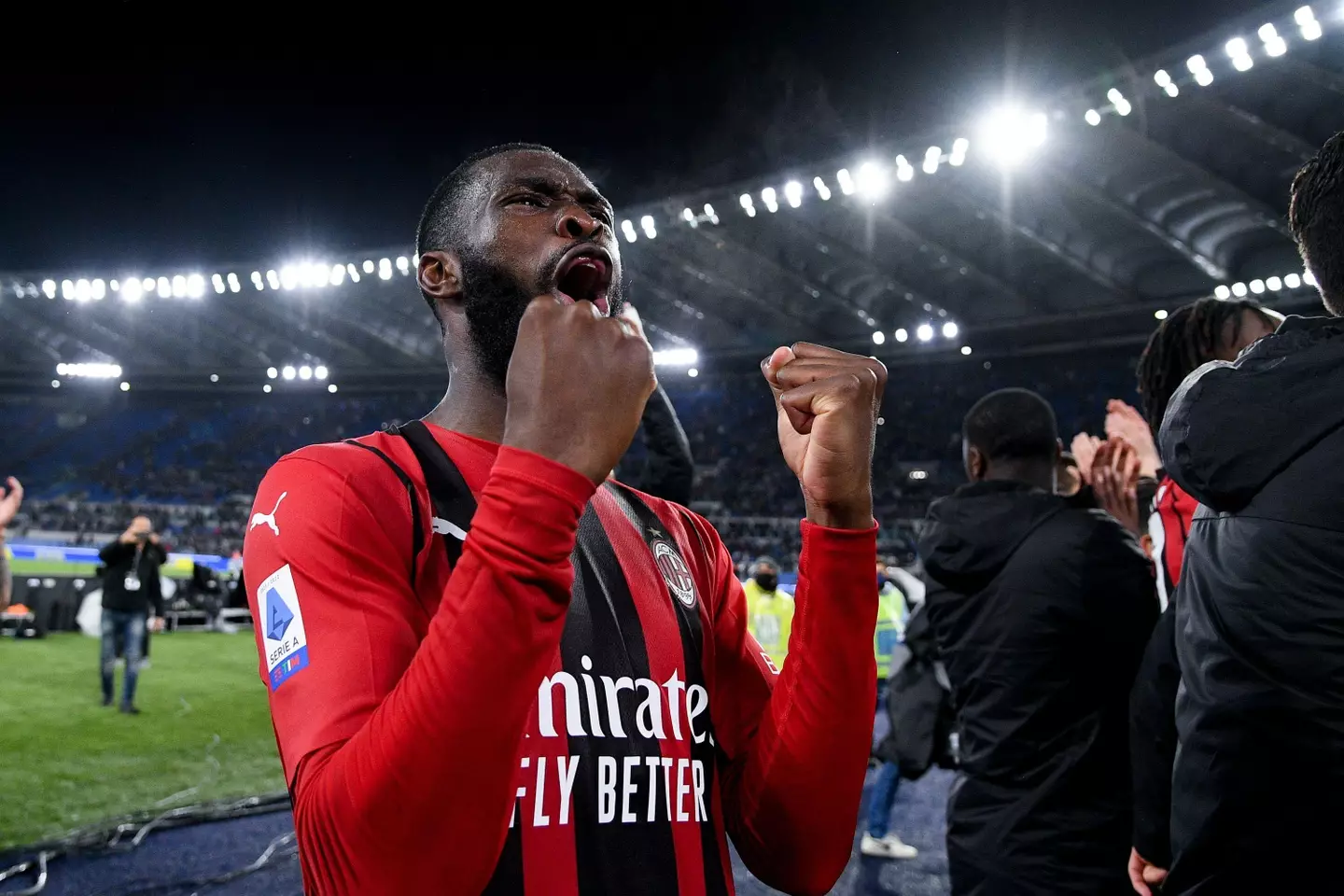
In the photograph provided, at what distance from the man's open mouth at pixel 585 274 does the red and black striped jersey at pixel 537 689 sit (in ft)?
0.95

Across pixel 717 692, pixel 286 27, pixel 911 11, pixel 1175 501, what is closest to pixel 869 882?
pixel 1175 501

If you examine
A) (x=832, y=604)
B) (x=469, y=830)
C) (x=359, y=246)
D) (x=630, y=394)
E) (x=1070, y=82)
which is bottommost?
(x=469, y=830)

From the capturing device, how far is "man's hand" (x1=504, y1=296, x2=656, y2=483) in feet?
2.75

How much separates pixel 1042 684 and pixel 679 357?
25722 mm

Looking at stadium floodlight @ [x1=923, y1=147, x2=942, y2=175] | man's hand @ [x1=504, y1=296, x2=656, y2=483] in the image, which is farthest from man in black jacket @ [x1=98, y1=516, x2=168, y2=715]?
stadium floodlight @ [x1=923, y1=147, x2=942, y2=175]

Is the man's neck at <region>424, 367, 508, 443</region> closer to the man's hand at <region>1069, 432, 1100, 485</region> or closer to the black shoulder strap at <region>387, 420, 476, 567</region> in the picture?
the black shoulder strap at <region>387, 420, 476, 567</region>

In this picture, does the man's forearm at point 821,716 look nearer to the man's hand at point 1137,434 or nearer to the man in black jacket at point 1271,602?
the man in black jacket at point 1271,602

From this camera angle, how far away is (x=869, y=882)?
16.0 ft

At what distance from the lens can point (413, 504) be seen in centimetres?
116

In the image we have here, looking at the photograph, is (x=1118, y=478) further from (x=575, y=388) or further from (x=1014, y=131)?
(x=1014, y=131)

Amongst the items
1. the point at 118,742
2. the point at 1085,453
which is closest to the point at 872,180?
the point at 118,742

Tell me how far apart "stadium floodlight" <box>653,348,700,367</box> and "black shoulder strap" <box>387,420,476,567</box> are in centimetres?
2625

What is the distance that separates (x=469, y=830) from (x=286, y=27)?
46.9 ft

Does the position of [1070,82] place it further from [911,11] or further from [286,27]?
[286,27]
